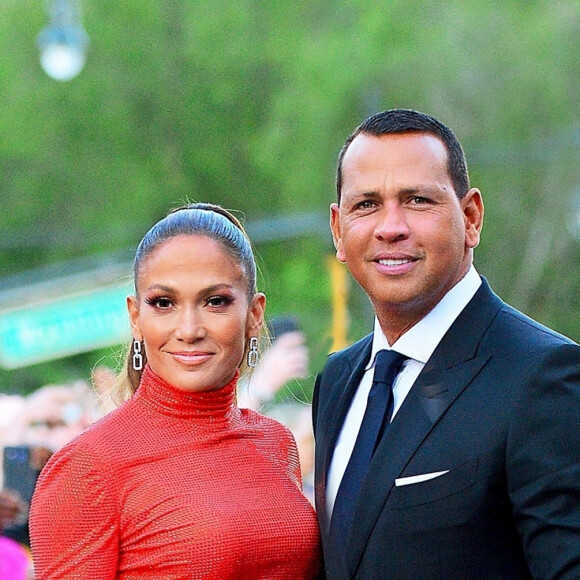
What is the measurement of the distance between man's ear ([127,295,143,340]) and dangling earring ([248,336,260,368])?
352 mm

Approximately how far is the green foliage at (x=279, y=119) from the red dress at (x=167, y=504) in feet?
66.7

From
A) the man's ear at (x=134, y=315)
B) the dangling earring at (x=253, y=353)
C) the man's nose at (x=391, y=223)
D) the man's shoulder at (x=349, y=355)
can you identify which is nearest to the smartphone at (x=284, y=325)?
the man's shoulder at (x=349, y=355)

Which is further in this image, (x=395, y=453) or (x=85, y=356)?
(x=85, y=356)

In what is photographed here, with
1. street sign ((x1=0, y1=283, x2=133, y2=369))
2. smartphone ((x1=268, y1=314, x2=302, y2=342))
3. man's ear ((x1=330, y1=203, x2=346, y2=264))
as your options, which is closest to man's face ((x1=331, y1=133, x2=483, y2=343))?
man's ear ((x1=330, y1=203, x2=346, y2=264))

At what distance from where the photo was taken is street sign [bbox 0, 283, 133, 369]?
9.46m

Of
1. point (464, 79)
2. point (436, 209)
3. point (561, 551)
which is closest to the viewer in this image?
point (561, 551)

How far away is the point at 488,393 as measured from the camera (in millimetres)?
3436

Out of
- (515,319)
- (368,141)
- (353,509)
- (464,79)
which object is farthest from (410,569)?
(464,79)

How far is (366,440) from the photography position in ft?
12.0

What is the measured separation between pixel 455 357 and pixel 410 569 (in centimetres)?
60

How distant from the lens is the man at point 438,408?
3.25 metres

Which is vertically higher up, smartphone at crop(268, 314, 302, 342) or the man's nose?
the man's nose

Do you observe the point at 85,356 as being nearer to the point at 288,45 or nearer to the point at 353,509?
the point at 288,45

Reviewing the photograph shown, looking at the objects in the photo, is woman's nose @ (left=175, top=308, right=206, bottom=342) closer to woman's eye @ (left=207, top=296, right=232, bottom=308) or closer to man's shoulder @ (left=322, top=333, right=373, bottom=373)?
woman's eye @ (left=207, top=296, right=232, bottom=308)
